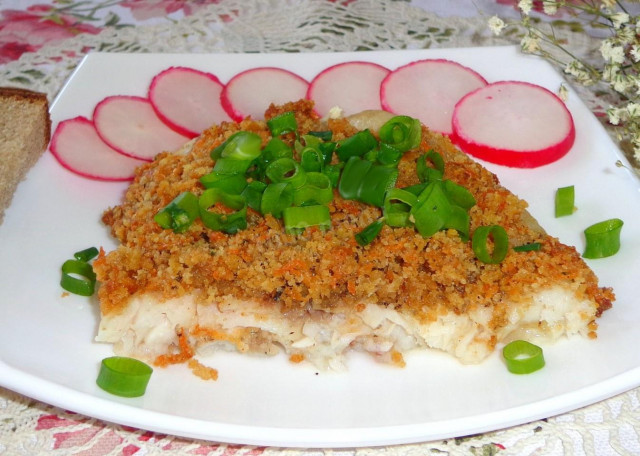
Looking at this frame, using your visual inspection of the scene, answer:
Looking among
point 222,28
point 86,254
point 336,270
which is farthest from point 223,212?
point 222,28

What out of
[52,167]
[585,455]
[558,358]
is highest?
[52,167]

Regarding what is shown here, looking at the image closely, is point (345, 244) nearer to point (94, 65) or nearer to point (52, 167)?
point (52, 167)

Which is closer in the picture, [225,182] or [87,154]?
[225,182]

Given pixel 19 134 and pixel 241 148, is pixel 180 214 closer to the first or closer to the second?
pixel 241 148

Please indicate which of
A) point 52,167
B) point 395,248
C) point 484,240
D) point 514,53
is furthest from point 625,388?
point 52,167

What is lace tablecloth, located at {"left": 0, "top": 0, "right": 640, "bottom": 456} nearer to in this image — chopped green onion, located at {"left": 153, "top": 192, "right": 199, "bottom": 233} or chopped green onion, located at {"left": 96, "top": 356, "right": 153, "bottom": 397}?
chopped green onion, located at {"left": 153, "top": 192, "right": 199, "bottom": 233}

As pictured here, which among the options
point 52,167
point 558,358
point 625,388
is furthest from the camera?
point 52,167
